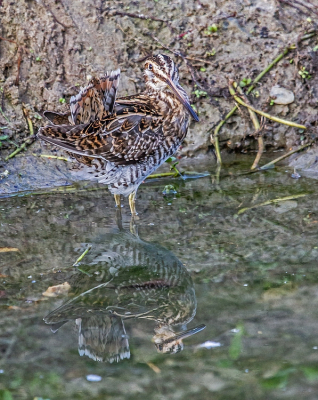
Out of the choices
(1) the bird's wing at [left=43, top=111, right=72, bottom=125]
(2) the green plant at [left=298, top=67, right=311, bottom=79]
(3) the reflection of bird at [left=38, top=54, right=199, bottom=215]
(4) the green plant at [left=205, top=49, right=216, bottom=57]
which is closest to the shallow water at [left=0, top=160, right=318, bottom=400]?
(3) the reflection of bird at [left=38, top=54, right=199, bottom=215]

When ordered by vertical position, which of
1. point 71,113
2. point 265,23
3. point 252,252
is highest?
point 265,23

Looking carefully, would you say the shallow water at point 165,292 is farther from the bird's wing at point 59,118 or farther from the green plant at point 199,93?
the green plant at point 199,93

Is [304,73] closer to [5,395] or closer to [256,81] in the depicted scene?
[256,81]

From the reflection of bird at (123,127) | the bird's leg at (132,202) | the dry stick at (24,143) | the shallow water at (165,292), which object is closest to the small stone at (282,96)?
the shallow water at (165,292)

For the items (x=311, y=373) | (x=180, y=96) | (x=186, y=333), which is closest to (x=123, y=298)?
(x=186, y=333)

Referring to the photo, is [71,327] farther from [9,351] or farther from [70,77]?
[70,77]

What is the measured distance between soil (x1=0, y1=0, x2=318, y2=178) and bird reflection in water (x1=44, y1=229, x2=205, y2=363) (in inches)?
86.5

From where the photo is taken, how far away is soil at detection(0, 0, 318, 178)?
6.54m

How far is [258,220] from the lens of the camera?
5055 mm

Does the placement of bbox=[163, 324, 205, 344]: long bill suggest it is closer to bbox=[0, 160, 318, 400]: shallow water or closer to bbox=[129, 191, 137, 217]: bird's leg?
bbox=[0, 160, 318, 400]: shallow water

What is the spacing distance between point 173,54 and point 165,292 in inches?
137

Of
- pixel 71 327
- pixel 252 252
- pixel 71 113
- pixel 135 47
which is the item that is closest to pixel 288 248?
pixel 252 252

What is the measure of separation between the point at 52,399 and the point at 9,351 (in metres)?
0.51

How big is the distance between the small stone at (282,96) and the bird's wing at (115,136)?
1897 mm
